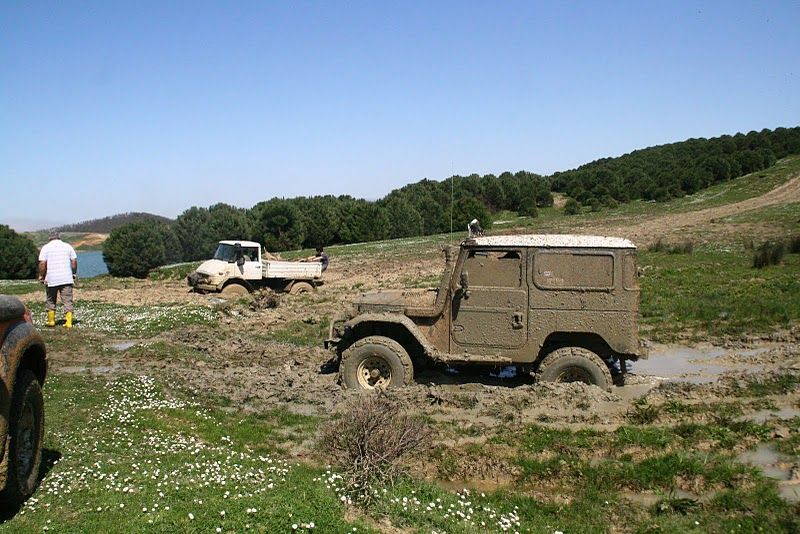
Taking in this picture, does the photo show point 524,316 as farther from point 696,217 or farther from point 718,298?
point 696,217

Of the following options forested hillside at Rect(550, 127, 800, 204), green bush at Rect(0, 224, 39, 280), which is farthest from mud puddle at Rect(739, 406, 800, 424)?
forested hillside at Rect(550, 127, 800, 204)

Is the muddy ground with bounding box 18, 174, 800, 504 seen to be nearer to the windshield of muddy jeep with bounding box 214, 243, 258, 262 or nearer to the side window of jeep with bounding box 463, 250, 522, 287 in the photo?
the side window of jeep with bounding box 463, 250, 522, 287

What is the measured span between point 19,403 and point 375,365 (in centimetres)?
532

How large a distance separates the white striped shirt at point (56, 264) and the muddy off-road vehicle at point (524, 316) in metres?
8.61

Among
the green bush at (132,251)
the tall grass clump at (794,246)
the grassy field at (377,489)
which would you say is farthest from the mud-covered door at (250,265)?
the green bush at (132,251)

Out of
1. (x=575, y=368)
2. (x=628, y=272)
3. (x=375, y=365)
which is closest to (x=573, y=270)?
(x=628, y=272)

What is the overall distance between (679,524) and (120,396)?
7.26 meters

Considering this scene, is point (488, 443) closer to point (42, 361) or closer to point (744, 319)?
point (42, 361)

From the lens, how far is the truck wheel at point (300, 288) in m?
22.2

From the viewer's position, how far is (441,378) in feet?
34.6

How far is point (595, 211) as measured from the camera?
62125 millimetres

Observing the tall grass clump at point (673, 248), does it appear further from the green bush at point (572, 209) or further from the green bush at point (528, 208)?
the green bush at point (528, 208)

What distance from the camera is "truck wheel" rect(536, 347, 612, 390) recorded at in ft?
30.5

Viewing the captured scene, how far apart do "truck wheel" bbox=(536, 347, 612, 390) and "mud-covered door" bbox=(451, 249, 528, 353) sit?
515 mm
